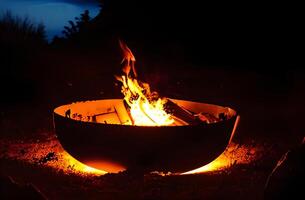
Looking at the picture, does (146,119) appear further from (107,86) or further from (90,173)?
(107,86)

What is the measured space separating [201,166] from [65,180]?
1.08 meters

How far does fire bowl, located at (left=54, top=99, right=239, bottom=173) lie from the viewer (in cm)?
375

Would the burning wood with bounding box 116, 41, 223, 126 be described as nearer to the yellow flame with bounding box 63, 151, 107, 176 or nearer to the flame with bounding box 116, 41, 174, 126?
the flame with bounding box 116, 41, 174, 126

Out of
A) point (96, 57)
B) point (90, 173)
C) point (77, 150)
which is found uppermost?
point (77, 150)

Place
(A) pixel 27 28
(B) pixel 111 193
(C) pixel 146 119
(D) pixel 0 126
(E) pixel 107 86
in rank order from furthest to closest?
(A) pixel 27 28 < (E) pixel 107 86 < (D) pixel 0 126 < (C) pixel 146 119 < (B) pixel 111 193

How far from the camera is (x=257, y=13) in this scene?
373 inches

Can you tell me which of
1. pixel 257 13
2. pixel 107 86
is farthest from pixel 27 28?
pixel 257 13

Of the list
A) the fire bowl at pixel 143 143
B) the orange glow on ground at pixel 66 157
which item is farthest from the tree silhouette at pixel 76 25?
the fire bowl at pixel 143 143

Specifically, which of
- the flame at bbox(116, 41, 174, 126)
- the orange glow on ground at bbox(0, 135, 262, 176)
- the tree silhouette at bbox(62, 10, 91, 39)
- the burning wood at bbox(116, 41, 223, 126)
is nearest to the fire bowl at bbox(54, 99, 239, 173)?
the orange glow on ground at bbox(0, 135, 262, 176)

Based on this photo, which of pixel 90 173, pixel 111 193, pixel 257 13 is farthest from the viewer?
pixel 257 13

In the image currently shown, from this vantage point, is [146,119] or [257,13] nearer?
[146,119]

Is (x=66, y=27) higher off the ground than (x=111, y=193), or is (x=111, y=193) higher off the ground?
(x=111, y=193)

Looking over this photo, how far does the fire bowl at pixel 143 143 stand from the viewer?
3.75m

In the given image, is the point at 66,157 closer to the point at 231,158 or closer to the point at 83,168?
the point at 83,168
